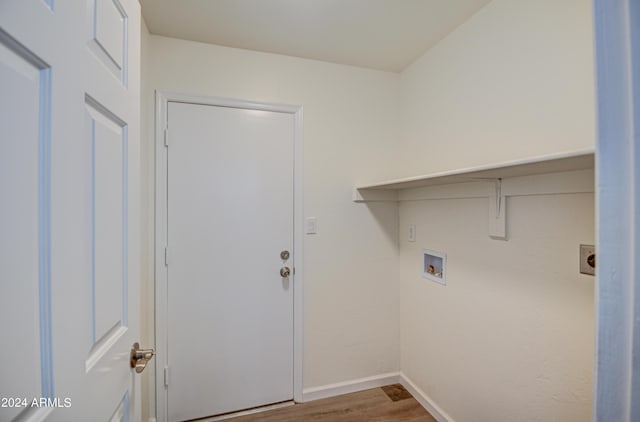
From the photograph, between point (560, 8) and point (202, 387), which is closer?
point (560, 8)

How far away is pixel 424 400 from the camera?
187 centimetres

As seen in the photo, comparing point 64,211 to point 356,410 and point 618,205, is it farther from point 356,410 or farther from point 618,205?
point 356,410

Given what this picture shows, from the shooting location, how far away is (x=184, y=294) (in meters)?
1.75

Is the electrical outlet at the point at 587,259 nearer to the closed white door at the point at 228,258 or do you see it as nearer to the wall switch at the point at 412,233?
the wall switch at the point at 412,233

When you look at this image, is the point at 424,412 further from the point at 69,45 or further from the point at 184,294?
the point at 69,45

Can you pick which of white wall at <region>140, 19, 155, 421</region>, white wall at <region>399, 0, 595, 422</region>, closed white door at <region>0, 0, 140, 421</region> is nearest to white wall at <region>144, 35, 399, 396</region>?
white wall at <region>399, 0, 595, 422</region>

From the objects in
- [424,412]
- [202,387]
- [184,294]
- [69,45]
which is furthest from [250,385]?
[69,45]

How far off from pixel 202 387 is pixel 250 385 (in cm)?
30

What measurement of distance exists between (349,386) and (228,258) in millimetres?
1266

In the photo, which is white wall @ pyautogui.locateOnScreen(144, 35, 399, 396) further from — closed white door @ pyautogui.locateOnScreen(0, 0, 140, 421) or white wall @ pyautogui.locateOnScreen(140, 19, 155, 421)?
closed white door @ pyautogui.locateOnScreen(0, 0, 140, 421)

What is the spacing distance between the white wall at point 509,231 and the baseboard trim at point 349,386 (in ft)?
0.72

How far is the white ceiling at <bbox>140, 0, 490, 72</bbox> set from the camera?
57.2 inches

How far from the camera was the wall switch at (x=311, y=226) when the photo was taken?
198 cm

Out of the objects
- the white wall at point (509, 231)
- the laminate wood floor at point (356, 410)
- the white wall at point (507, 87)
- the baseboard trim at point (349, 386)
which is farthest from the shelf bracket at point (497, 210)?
the baseboard trim at point (349, 386)
